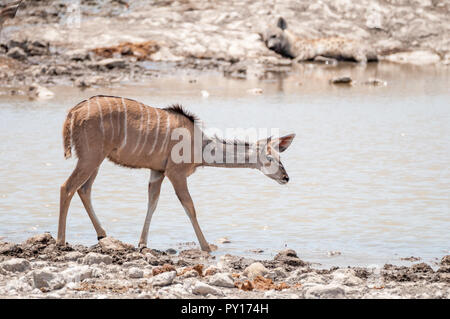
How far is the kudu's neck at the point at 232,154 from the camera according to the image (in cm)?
949

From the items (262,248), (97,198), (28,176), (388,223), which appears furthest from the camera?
(28,176)

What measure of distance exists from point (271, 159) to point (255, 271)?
7.65 ft

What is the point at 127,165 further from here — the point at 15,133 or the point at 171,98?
the point at 171,98

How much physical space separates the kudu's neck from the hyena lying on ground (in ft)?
76.9

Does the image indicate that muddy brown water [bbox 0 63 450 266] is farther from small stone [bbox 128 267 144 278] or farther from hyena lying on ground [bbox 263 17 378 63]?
hyena lying on ground [bbox 263 17 378 63]

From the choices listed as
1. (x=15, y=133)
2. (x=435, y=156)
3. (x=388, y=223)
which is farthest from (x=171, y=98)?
(x=388, y=223)

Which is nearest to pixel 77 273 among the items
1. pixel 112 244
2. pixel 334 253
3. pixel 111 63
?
pixel 112 244

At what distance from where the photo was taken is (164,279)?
682cm

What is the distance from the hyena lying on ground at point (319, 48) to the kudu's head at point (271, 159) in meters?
23.4

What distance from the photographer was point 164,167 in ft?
30.2

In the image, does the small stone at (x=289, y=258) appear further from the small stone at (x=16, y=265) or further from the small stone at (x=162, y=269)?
the small stone at (x=16, y=265)

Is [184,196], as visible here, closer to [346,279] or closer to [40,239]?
[40,239]

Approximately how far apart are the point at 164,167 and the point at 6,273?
2369 millimetres

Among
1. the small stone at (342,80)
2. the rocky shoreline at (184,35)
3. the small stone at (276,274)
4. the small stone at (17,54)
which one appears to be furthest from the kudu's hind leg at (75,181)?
the small stone at (17,54)
